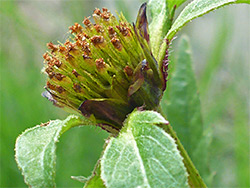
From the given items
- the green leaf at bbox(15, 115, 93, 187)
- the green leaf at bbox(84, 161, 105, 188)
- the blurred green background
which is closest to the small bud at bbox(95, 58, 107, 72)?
the green leaf at bbox(15, 115, 93, 187)

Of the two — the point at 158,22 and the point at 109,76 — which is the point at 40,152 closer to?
the point at 109,76

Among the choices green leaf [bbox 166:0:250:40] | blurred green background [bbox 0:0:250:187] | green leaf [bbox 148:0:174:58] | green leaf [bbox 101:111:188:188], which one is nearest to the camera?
green leaf [bbox 101:111:188:188]

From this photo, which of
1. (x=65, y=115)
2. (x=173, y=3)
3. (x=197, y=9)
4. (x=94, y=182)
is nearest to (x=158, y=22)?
(x=173, y=3)

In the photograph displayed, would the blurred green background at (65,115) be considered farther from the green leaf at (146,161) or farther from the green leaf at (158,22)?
the green leaf at (146,161)

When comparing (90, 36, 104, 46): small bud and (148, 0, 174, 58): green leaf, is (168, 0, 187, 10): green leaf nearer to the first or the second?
(148, 0, 174, 58): green leaf

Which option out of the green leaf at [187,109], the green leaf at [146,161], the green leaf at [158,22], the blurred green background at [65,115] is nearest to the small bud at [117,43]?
the green leaf at [158,22]

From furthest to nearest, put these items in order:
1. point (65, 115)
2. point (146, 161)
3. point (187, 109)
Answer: point (65, 115) < point (187, 109) < point (146, 161)

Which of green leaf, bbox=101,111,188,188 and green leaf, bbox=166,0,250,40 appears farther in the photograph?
green leaf, bbox=166,0,250,40

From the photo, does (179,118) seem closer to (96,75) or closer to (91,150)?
(96,75)
